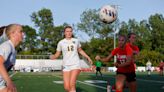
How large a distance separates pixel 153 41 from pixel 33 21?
109 feet

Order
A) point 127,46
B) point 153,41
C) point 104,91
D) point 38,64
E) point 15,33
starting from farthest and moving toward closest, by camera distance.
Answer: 1. point 153,41
2. point 38,64
3. point 104,91
4. point 127,46
5. point 15,33

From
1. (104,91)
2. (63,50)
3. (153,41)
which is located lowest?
(104,91)

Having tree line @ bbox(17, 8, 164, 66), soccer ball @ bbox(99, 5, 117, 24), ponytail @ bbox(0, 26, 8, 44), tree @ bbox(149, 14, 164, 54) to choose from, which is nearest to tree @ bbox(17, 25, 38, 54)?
tree line @ bbox(17, 8, 164, 66)

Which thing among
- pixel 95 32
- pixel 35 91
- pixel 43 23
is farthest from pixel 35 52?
pixel 35 91

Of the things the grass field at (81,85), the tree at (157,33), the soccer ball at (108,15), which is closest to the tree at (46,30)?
the tree at (157,33)

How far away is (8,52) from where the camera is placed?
6.04 m

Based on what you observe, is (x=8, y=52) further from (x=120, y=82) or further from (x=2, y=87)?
(x=120, y=82)

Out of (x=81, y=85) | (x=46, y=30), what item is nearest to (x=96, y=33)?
(x=46, y=30)

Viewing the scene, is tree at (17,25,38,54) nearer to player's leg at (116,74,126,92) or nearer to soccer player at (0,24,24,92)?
player's leg at (116,74,126,92)

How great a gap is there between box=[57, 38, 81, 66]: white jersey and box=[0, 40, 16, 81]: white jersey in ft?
14.8

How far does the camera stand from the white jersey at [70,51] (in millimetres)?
10805

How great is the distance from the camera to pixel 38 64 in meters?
86.1

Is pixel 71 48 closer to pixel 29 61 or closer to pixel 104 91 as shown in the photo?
pixel 104 91

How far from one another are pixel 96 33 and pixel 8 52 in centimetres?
9933
